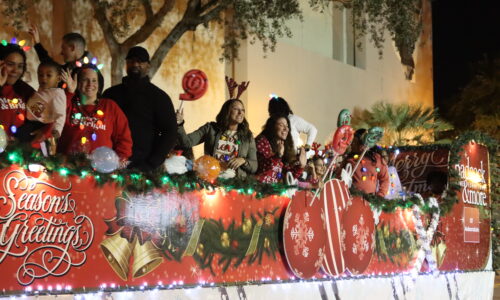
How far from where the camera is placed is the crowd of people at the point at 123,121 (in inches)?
253

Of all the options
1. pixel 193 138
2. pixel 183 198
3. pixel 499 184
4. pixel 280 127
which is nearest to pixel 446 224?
pixel 499 184

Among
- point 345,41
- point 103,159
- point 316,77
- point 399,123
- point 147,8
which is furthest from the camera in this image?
point 345,41

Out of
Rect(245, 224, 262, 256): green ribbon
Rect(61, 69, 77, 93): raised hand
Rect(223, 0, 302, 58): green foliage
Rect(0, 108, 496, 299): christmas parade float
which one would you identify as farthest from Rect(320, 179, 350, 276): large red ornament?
Rect(223, 0, 302, 58): green foliage

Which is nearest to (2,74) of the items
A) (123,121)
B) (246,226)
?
(123,121)

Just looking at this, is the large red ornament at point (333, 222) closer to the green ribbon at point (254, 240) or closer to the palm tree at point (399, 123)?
the green ribbon at point (254, 240)

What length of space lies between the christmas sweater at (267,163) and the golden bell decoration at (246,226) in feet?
3.50

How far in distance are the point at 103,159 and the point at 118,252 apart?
771mm

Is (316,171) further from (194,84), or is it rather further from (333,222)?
(194,84)

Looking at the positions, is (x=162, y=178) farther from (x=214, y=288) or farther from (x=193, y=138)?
(x=193, y=138)

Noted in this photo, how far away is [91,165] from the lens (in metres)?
6.14

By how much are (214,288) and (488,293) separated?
23.0 ft

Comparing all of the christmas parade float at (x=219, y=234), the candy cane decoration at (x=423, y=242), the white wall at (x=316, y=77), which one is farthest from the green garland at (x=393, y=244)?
the white wall at (x=316, y=77)

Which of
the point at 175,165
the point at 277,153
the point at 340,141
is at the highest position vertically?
the point at 340,141

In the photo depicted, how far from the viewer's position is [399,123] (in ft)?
75.5
